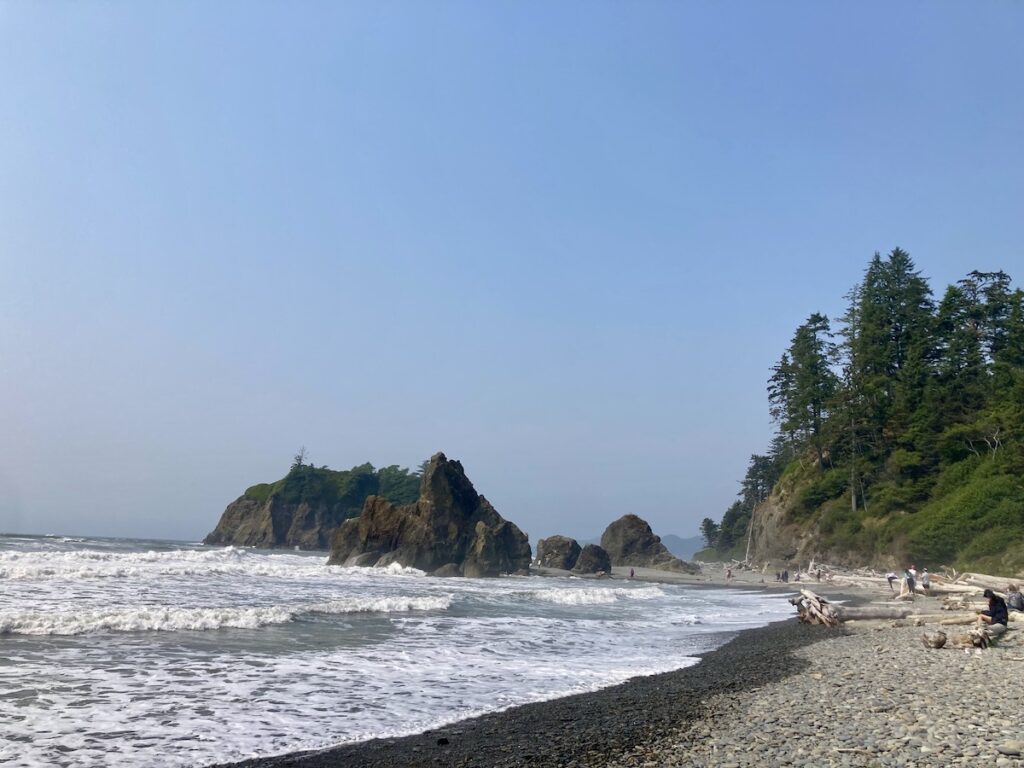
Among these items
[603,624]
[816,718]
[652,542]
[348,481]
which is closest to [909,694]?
[816,718]

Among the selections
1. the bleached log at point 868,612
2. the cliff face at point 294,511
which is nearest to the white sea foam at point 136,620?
the bleached log at point 868,612

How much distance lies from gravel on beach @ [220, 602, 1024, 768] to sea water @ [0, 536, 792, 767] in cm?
104

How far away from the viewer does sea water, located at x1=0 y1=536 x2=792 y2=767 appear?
9250 mm

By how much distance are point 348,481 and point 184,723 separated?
117 meters

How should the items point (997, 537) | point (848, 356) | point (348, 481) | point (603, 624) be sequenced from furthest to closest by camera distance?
point (348, 481) < point (848, 356) < point (997, 537) < point (603, 624)

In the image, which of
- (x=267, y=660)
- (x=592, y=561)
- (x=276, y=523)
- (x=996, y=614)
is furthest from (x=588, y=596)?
(x=276, y=523)

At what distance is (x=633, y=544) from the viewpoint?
78688mm

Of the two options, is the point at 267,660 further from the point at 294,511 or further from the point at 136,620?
the point at 294,511

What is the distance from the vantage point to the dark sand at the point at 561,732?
314 inches

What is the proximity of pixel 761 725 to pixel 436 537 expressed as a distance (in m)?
48.4

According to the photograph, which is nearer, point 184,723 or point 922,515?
point 184,723

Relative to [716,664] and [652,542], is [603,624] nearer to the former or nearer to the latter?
[716,664]

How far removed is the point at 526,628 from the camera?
74.3ft

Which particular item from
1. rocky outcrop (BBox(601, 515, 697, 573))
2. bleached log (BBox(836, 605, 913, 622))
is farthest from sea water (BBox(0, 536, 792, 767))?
rocky outcrop (BBox(601, 515, 697, 573))
